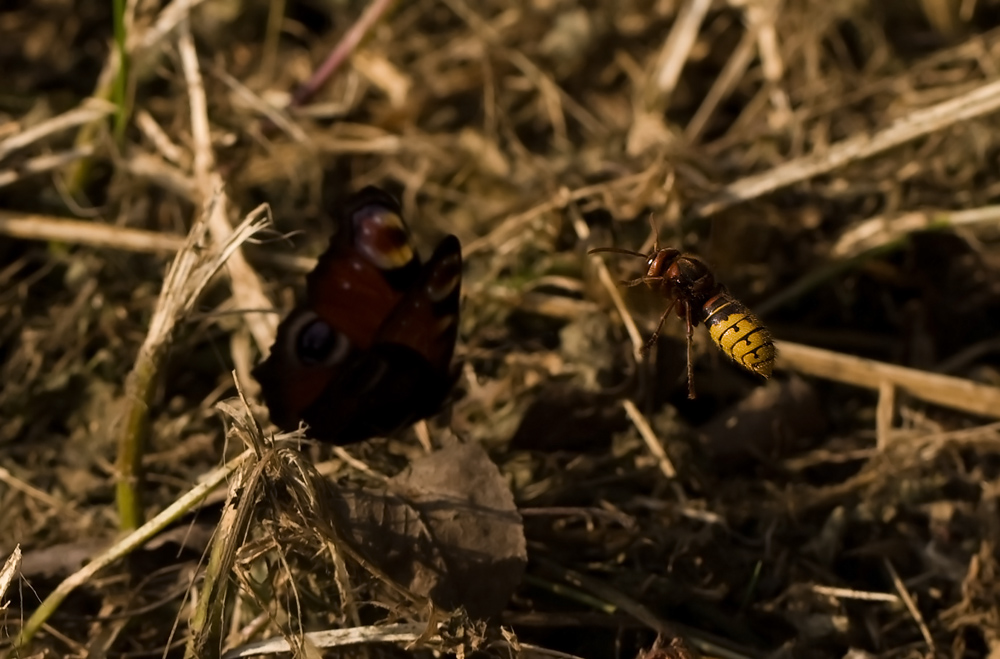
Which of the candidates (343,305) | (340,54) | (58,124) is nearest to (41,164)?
(58,124)

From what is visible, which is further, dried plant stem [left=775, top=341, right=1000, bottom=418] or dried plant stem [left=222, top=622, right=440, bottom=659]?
dried plant stem [left=775, top=341, right=1000, bottom=418]

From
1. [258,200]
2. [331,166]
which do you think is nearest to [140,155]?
[258,200]

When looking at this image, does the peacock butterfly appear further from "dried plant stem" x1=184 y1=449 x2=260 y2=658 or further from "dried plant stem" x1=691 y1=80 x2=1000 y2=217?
"dried plant stem" x1=691 y1=80 x2=1000 y2=217

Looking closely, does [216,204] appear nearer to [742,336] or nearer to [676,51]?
[742,336]

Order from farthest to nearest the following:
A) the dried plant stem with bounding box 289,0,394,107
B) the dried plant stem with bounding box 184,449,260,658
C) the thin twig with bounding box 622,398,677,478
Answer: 1. the dried plant stem with bounding box 289,0,394,107
2. the thin twig with bounding box 622,398,677,478
3. the dried plant stem with bounding box 184,449,260,658

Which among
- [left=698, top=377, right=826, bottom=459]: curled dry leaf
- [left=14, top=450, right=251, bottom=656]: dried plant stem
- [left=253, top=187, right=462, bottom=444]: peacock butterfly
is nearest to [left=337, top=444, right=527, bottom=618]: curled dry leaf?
[left=253, top=187, right=462, bottom=444]: peacock butterfly

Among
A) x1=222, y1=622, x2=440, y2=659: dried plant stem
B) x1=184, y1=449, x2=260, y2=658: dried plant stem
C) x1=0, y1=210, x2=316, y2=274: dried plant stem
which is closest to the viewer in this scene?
Result: x1=184, y1=449, x2=260, y2=658: dried plant stem

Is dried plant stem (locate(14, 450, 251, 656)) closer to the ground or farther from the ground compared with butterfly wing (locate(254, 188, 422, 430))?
closer to the ground
